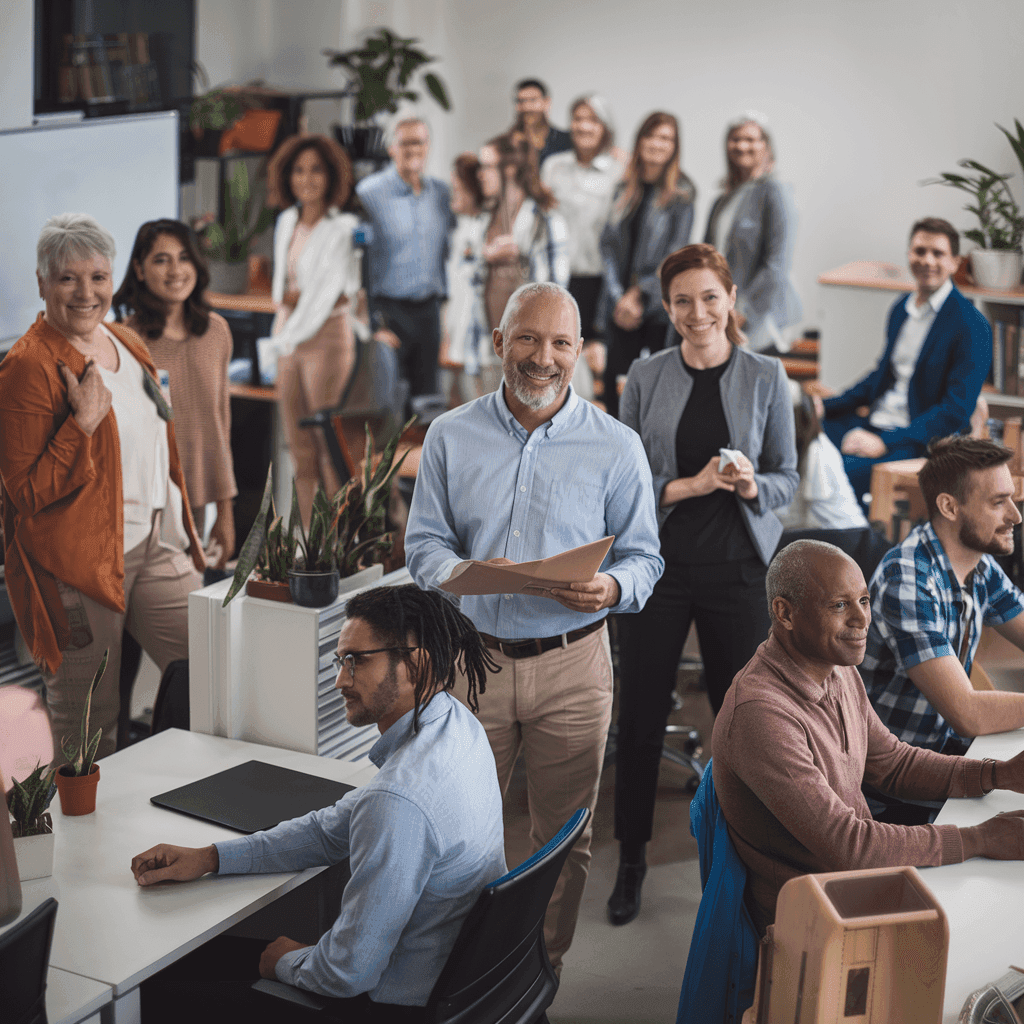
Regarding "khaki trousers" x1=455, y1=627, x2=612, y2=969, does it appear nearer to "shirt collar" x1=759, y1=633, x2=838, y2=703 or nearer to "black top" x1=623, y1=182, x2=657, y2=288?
"shirt collar" x1=759, y1=633, x2=838, y2=703

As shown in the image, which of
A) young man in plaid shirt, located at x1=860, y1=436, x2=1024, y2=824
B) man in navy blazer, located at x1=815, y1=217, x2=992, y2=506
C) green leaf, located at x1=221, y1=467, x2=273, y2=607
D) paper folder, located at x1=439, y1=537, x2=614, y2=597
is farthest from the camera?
man in navy blazer, located at x1=815, y1=217, x2=992, y2=506

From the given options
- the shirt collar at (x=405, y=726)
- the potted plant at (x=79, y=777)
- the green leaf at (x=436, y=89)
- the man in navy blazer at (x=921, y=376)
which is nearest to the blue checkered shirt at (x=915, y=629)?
the shirt collar at (x=405, y=726)

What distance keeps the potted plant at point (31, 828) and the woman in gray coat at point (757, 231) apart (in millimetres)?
4922

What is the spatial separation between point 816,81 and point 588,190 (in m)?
1.51

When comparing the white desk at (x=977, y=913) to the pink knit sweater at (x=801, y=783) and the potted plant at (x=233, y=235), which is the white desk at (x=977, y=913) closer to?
the pink knit sweater at (x=801, y=783)

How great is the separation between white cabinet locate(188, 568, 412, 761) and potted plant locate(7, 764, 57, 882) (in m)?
0.63

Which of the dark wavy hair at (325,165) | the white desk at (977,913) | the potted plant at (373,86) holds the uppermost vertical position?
the potted plant at (373,86)

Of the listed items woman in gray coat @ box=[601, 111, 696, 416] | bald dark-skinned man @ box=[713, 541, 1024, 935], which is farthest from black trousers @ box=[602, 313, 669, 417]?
bald dark-skinned man @ box=[713, 541, 1024, 935]

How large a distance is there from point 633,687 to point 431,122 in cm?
615

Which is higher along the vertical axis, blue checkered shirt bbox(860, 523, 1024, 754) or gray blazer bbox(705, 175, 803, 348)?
gray blazer bbox(705, 175, 803, 348)

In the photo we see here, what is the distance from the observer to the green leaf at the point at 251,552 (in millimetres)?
2625

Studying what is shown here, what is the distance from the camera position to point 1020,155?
6.33m

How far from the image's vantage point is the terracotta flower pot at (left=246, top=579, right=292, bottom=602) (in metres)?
2.66

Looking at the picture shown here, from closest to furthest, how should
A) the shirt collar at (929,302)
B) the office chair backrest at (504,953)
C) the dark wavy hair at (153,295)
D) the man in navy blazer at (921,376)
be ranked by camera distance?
the office chair backrest at (504,953)
the dark wavy hair at (153,295)
the man in navy blazer at (921,376)
the shirt collar at (929,302)
